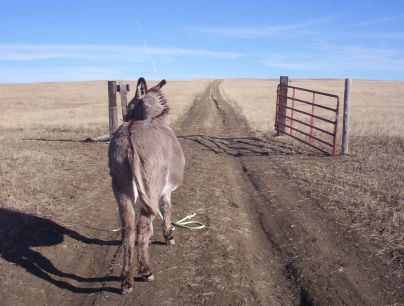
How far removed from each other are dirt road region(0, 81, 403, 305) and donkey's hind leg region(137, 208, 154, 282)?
5.4 inches

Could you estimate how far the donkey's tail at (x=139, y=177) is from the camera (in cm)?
423

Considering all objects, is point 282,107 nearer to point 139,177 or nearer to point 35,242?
point 35,242

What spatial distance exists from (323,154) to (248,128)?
229 inches

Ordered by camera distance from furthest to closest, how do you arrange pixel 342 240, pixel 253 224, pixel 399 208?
pixel 399 208, pixel 253 224, pixel 342 240

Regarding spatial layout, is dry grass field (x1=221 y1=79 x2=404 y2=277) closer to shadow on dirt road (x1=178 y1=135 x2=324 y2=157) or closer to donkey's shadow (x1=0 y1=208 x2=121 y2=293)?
shadow on dirt road (x1=178 y1=135 x2=324 y2=157)

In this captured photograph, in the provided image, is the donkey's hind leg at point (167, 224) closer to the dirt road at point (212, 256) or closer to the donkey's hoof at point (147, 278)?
the dirt road at point (212, 256)

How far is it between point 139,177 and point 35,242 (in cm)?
220

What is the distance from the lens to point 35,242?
5496 mm

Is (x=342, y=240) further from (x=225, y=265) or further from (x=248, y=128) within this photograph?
(x=248, y=128)

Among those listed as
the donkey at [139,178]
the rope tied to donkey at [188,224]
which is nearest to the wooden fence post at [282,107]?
the rope tied to donkey at [188,224]

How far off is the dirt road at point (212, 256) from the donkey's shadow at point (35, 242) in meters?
0.01

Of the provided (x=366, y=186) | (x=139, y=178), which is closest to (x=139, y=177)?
(x=139, y=178)

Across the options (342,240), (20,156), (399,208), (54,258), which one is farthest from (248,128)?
(54,258)

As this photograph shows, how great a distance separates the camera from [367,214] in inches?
254
